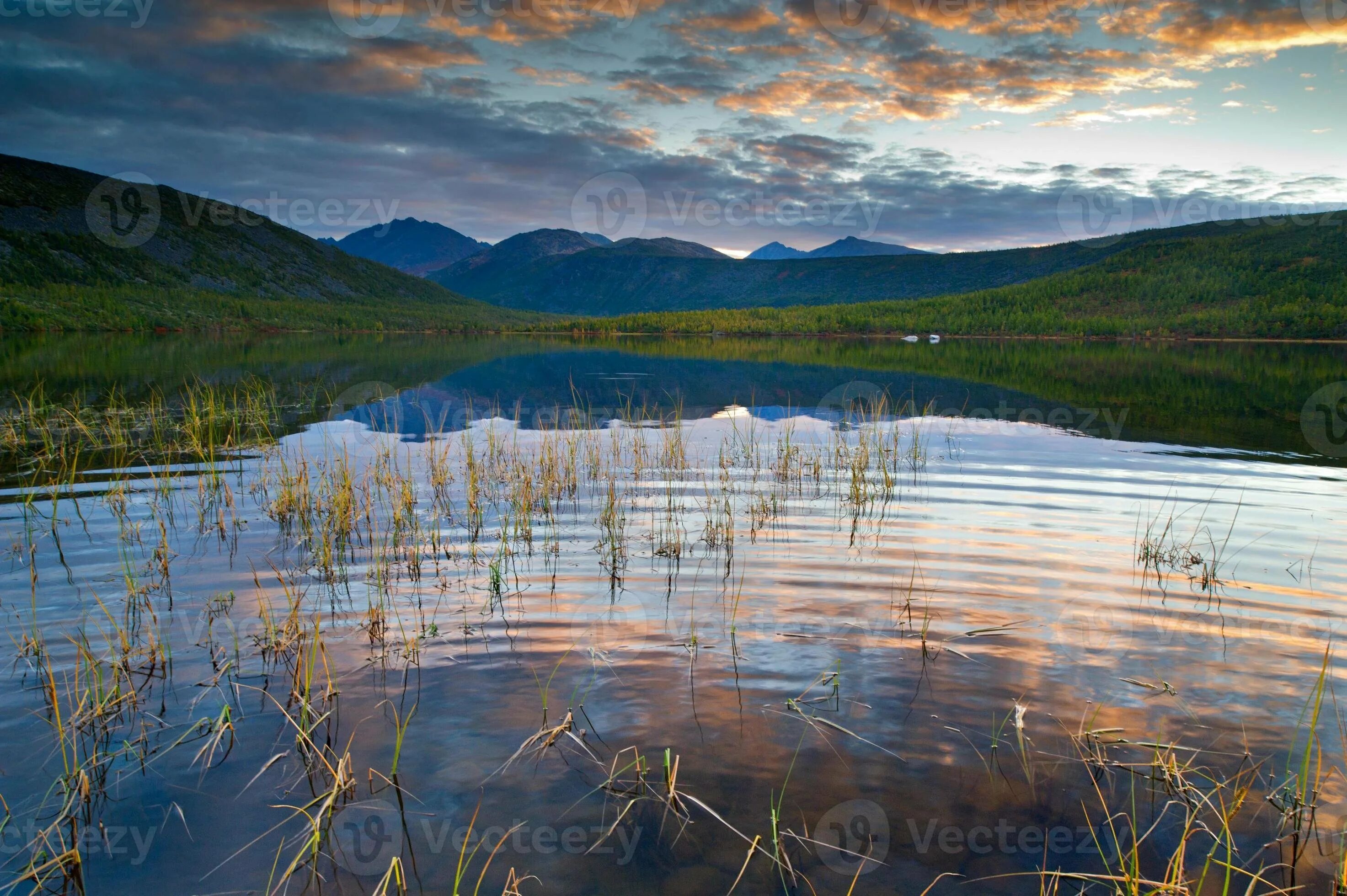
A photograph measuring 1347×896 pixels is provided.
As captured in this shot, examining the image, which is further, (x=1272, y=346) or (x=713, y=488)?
(x=1272, y=346)

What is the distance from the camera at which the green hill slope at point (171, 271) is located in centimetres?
7050

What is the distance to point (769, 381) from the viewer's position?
32344 mm

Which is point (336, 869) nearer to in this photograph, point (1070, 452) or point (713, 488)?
point (713, 488)

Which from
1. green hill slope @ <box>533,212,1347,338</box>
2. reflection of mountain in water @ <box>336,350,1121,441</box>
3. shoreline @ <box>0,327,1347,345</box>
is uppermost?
green hill slope @ <box>533,212,1347,338</box>

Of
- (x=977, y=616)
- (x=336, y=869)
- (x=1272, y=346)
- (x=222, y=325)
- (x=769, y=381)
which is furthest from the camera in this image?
(x=222, y=325)

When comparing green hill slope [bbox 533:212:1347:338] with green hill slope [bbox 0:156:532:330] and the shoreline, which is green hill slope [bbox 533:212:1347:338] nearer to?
the shoreline

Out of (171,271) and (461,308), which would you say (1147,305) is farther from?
Result: (171,271)

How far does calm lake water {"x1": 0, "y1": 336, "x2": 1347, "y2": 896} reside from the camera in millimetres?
3760

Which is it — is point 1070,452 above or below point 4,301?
below

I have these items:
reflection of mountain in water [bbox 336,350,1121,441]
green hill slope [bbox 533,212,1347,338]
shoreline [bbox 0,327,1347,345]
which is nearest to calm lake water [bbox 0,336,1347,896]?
reflection of mountain in water [bbox 336,350,1121,441]

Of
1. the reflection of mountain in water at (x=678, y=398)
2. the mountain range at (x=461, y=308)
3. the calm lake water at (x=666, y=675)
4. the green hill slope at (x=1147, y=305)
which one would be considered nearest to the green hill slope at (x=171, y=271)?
the mountain range at (x=461, y=308)

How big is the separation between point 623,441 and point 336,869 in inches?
505

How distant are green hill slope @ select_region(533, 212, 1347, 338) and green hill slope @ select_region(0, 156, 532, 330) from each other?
1537 inches

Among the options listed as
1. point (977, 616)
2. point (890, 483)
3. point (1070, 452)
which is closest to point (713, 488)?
point (890, 483)
